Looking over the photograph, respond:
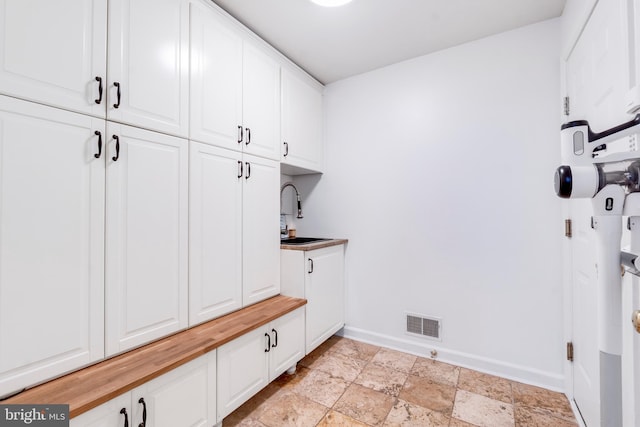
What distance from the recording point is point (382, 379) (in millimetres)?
2025

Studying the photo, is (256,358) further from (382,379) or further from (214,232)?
(382,379)

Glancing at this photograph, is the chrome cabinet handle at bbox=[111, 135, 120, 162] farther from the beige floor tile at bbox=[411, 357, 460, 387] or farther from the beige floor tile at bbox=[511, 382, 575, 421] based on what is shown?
the beige floor tile at bbox=[511, 382, 575, 421]

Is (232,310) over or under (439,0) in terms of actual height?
under

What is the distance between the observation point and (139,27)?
4.56ft

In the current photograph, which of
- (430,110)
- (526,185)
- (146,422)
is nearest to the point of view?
(146,422)

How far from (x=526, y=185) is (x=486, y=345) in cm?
122

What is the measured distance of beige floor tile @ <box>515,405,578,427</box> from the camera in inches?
62.5

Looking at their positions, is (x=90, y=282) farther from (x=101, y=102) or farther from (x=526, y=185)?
(x=526, y=185)

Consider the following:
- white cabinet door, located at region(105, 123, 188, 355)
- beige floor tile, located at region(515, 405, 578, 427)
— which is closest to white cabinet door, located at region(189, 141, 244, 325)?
white cabinet door, located at region(105, 123, 188, 355)

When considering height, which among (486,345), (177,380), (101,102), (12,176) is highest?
(101,102)

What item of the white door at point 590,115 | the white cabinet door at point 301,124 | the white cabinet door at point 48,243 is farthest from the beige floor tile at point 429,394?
the white cabinet door at point 301,124

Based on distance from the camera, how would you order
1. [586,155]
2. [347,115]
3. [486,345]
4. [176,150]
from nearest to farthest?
[586,155] < [176,150] < [486,345] < [347,115]

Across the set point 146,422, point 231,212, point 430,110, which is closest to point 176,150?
point 231,212

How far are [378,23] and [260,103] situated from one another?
3.30ft
